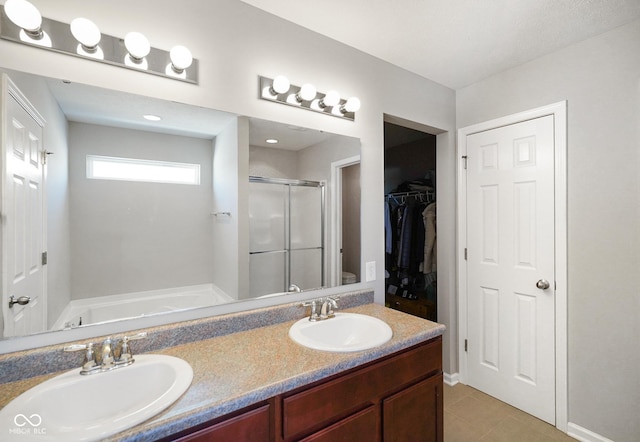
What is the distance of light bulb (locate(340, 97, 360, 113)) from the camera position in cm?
178

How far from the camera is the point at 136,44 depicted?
1.16 metres

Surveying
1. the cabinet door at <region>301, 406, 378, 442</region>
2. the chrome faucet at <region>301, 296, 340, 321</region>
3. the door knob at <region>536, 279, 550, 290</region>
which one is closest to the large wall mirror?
the chrome faucet at <region>301, 296, 340, 321</region>

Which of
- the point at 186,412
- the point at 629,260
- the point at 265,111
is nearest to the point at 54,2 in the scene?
the point at 265,111

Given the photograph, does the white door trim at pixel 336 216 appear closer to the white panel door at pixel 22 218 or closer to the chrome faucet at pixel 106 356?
the chrome faucet at pixel 106 356

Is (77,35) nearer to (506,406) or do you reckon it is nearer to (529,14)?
(529,14)

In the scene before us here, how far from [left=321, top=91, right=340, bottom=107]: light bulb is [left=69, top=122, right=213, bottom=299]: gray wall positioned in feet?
2.28

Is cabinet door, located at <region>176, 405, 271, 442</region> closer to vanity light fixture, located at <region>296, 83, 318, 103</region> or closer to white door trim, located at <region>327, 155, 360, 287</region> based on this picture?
white door trim, located at <region>327, 155, 360, 287</region>

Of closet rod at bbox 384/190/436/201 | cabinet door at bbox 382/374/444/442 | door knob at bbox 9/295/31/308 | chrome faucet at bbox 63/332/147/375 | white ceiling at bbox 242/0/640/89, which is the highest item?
white ceiling at bbox 242/0/640/89

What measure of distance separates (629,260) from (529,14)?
57.0 inches

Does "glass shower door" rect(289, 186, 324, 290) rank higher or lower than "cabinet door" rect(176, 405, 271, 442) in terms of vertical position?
higher

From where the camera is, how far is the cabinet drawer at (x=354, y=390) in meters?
1.01

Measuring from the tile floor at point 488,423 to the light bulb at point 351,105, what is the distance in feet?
6.97

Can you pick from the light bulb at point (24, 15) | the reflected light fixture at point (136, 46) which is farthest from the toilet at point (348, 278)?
the light bulb at point (24, 15)

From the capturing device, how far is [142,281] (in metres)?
1.26
